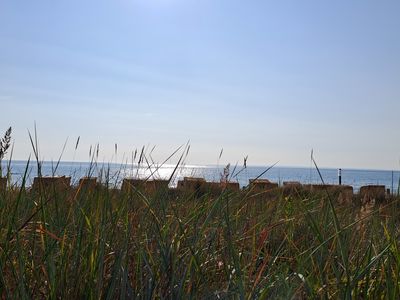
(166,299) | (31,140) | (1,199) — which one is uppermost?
(31,140)

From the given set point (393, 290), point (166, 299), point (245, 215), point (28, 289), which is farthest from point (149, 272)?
point (245, 215)

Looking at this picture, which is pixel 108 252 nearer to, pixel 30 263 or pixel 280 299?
pixel 30 263

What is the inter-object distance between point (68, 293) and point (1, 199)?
32.3 inches

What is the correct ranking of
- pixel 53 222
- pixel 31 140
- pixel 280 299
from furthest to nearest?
1. pixel 53 222
2. pixel 31 140
3. pixel 280 299

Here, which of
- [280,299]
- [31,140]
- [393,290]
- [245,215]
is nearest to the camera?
[280,299]

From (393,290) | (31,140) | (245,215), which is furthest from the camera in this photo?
(245,215)

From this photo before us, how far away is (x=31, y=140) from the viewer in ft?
5.41

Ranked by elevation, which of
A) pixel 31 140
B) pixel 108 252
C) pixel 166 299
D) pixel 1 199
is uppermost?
pixel 31 140

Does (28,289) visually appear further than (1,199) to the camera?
No

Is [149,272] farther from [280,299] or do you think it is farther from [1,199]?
[1,199]

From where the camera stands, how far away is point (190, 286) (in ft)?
→ 5.07

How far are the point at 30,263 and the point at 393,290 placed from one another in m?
1.26

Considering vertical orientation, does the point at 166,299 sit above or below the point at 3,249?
below

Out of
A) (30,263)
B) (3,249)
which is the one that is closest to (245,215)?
(30,263)
